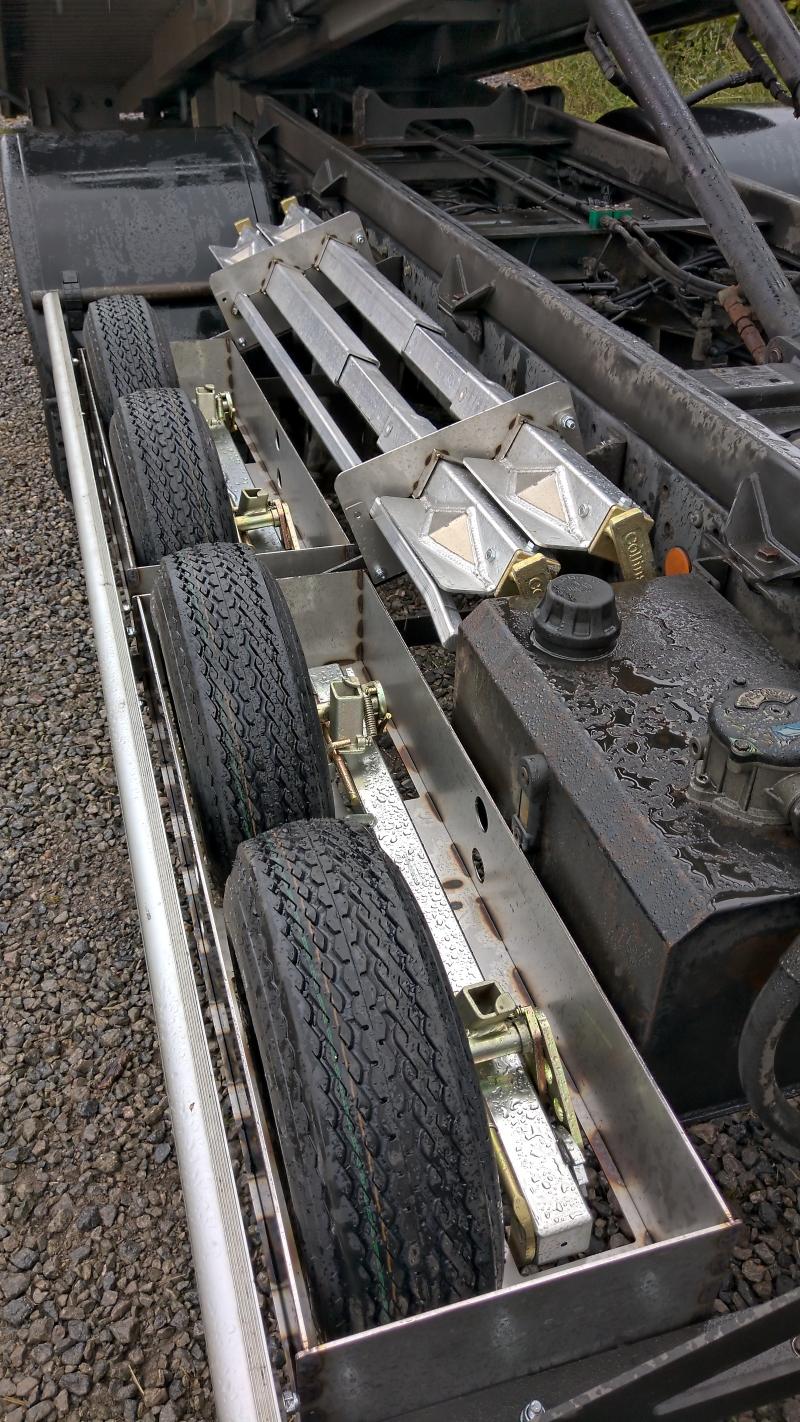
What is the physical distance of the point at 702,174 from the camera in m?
2.61

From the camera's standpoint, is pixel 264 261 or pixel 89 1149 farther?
pixel 264 261

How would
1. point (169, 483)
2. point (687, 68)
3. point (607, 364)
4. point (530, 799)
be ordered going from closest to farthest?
point (530, 799), point (607, 364), point (169, 483), point (687, 68)

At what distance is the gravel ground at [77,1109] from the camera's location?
170 centimetres

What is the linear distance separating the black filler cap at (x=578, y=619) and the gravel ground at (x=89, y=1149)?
98cm

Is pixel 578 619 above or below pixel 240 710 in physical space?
above

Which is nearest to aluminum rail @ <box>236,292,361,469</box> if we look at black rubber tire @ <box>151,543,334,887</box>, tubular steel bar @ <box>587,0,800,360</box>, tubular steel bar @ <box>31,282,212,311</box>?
tubular steel bar @ <box>31,282,212,311</box>

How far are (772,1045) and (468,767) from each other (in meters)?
0.70

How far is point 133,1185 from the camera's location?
1.96 metres

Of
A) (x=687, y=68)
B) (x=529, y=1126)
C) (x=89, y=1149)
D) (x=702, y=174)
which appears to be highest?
(x=687, y=68)

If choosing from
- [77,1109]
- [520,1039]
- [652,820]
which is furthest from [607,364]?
[77,1109]

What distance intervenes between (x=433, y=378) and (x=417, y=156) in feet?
7.72

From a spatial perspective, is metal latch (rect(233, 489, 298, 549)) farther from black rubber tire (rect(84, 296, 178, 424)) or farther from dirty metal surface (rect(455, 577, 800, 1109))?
dirty metal surface (rect(455, 577, 800, 1109))

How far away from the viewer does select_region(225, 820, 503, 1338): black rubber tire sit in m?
1.19

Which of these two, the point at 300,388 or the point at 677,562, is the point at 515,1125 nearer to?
the point at 677,562
